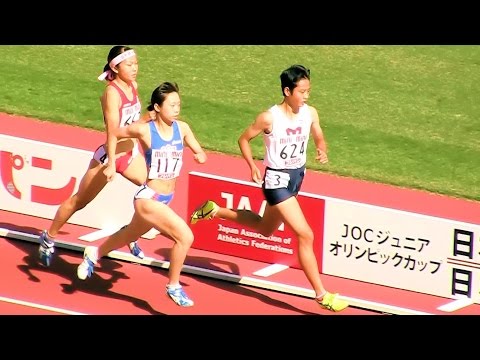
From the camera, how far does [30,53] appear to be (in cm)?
2339

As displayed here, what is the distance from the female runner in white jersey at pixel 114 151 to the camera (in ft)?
49.9

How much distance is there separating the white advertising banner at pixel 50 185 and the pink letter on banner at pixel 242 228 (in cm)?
97

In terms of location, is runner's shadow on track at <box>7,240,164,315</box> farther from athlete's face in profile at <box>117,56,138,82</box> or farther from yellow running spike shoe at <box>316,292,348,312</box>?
athlete's face in profile at <box>117,56,138,82</box>

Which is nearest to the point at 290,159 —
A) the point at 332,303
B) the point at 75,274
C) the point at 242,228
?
the point at 332,303

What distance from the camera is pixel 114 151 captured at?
48.7ft

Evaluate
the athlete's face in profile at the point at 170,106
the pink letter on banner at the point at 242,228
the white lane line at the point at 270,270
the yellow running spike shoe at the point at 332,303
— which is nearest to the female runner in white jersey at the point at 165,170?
the athlete's face in profile at the point at 170,106

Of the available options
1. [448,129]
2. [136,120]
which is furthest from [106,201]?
[448,129]

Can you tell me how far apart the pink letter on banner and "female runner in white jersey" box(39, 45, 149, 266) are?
0.96m

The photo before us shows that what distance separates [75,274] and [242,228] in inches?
77.7

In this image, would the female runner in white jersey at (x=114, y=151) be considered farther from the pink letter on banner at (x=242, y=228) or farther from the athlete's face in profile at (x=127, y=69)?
the pink letter on banner at (x=242, y=228)

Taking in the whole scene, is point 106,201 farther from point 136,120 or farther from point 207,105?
point 207,105

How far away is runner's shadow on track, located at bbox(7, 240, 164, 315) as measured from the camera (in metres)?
15.4

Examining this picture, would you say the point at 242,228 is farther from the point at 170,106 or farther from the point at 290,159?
the point at 170,106

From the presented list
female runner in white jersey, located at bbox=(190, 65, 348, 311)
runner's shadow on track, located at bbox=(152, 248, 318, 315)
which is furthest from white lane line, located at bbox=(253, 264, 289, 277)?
female runner in white jersey, located at bbox=(190, 65, 348, 311)
